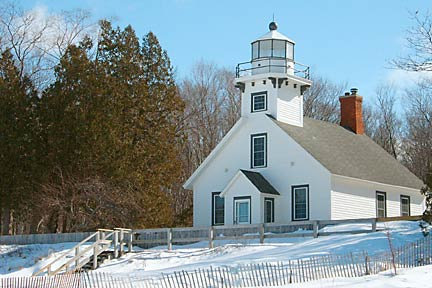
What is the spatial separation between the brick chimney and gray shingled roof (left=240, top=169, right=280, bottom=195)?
34.1 ft

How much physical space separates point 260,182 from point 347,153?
6204 mm

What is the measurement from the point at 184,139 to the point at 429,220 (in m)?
18.3

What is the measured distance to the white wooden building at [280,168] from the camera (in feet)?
107

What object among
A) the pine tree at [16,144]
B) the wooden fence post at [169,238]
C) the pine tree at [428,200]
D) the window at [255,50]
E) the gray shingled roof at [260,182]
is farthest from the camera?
the pine tree at [16,144]

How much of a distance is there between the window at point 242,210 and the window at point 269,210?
741 millimetres

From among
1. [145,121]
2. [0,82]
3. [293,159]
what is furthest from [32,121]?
[293,159]

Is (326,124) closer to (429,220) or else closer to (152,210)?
(152,210)

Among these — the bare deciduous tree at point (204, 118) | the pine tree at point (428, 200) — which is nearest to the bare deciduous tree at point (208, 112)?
the bare deciduous tree at point (204, 118)

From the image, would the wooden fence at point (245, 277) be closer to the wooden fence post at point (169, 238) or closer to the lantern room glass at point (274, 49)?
the wooden fence post at point (169, 238)

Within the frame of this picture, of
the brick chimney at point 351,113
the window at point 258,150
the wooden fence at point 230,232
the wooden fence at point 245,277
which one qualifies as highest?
the brick chimney at point 351,113

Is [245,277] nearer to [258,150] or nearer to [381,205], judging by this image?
[258,150]

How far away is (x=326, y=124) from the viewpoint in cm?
3991

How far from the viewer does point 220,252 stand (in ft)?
A: 88.1

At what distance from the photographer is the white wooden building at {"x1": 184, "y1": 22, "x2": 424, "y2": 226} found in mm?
32656
